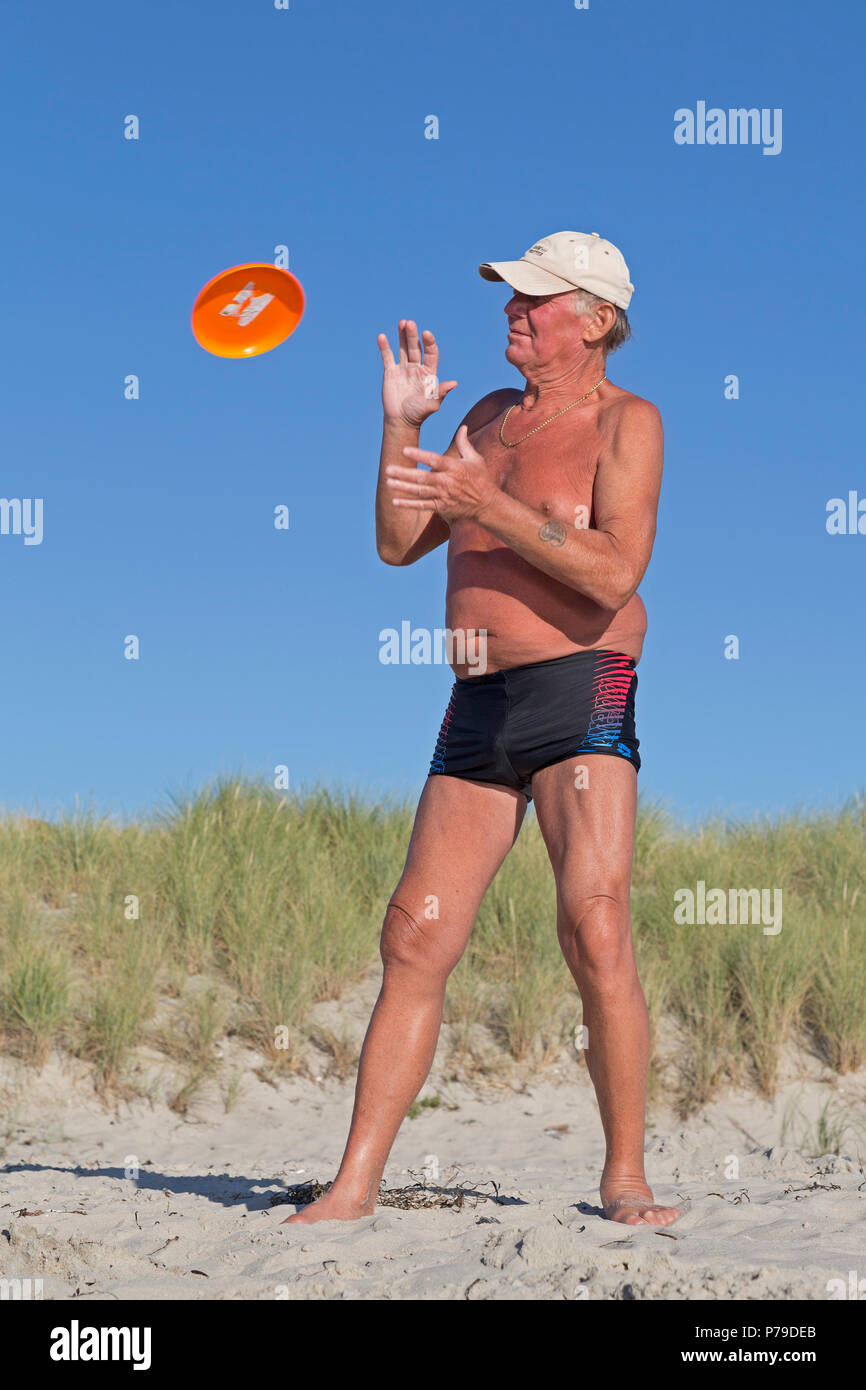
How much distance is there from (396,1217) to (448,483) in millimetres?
2029

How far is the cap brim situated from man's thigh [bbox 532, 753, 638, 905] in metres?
1.40

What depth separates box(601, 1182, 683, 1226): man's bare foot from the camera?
12.0 ft

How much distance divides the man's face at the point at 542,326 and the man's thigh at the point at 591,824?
1265mm

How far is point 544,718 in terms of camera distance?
3.88m

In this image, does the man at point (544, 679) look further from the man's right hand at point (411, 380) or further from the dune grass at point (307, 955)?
the dune grass at point (307, 955)

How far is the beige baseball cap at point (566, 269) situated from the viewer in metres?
4.05

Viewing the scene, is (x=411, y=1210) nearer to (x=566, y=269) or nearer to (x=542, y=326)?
(x=542, y=326)

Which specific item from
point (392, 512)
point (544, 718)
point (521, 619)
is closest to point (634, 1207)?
point (544, 718)

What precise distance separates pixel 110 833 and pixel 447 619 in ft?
19.0

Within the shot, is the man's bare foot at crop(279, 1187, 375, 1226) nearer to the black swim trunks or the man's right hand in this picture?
the black swim trunks

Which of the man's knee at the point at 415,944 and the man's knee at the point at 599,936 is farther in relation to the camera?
the man's knee at the point at 415,944

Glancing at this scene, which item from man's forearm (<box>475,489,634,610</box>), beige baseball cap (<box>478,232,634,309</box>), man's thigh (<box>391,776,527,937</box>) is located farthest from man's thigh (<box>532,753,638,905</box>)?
beige baseball cap (<box>478,232,634,309</box>)
